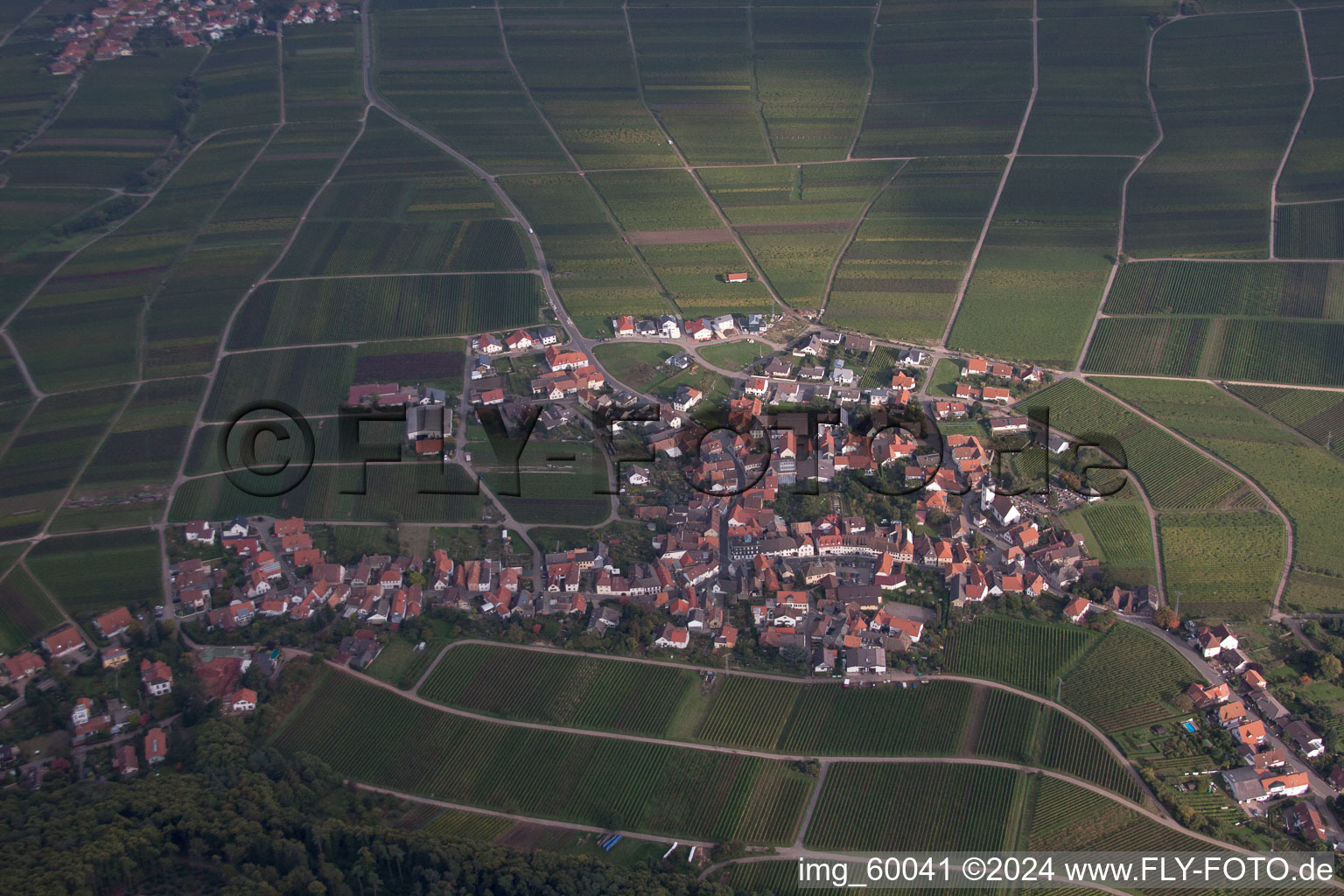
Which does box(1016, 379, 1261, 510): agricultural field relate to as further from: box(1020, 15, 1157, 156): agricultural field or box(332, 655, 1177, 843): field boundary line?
box(1020, 15, 1157, 156): agricultural field

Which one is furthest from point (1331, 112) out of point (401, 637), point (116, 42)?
point (116, 42)

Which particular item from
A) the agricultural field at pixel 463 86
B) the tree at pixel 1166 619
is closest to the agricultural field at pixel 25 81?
the agricultural field at pixel 463 86

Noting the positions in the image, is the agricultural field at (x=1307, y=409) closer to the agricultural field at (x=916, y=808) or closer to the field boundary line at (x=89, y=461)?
the agricultural field at (x=916, y=808)

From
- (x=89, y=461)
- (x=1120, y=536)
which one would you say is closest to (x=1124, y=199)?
(x=1120, y=536)

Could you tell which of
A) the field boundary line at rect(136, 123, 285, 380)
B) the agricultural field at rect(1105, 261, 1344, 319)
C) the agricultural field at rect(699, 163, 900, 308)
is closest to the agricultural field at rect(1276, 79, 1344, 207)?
the agricultural field at rect(1105, 261, 1344, 319)

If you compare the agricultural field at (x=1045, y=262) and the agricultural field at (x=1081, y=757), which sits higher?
the agricultural field at (x=1045, y=262)

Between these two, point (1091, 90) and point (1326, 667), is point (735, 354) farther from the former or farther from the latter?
point (1091, 90)
